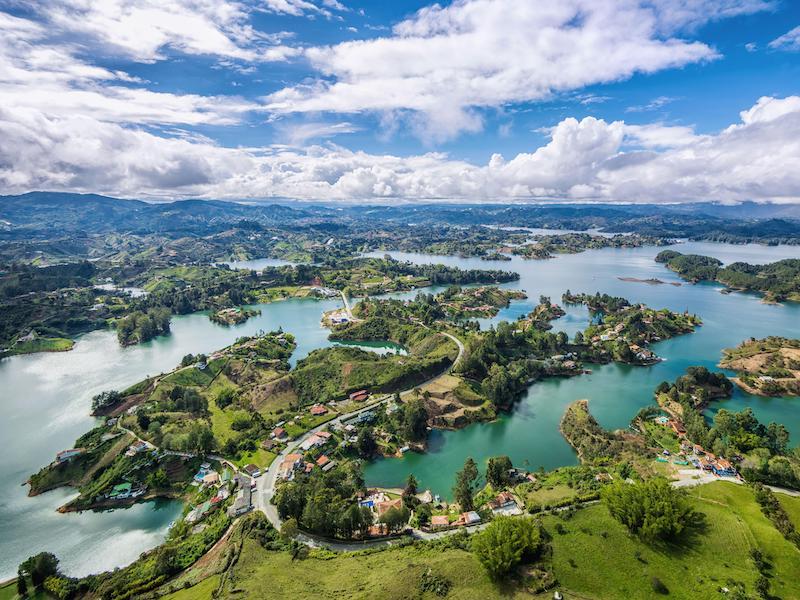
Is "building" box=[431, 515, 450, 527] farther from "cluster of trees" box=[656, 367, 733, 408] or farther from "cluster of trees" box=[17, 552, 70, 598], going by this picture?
"cluster of trees" box=[656, 367, 733, 408]

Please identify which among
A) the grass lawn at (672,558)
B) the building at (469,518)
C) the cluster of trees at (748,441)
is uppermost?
the grass lawn at (672,558)

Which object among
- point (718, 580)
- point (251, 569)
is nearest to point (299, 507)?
point (251, 569)

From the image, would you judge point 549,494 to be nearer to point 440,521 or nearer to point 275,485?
point 440,521

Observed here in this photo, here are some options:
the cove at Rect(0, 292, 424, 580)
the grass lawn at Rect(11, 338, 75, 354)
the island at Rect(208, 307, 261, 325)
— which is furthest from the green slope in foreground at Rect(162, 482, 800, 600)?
the island at Rect(208, 307, 261, 325)

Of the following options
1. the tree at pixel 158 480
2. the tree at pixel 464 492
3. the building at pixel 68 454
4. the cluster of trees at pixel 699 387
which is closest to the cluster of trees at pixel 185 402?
the building at pixel 68 454

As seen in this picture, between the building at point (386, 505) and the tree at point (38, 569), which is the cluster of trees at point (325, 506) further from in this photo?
the tree at point (38, 569)

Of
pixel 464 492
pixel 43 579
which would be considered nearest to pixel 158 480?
pixel 43 579
